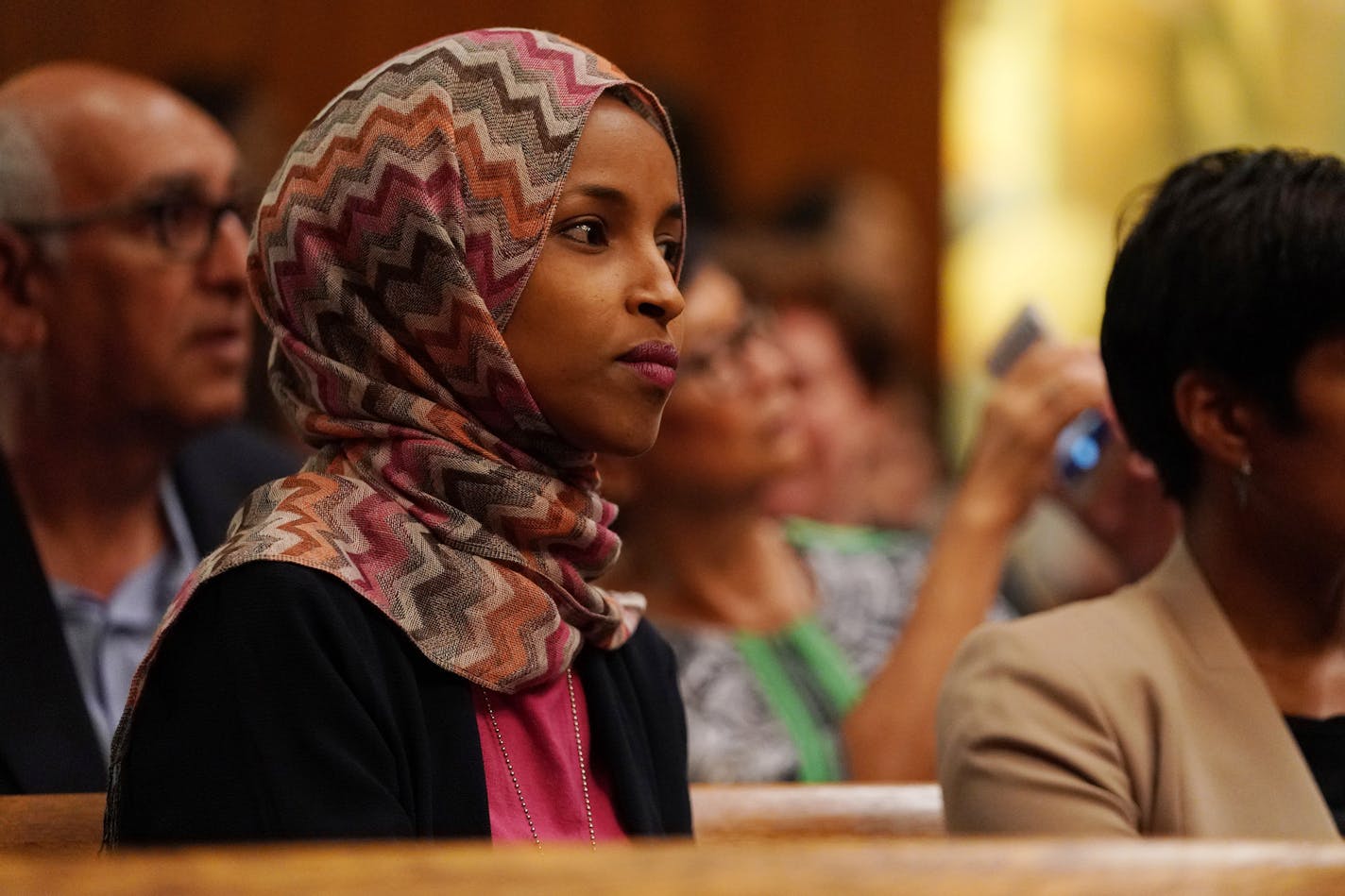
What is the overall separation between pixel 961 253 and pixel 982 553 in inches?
139

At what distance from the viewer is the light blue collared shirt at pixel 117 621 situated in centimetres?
207

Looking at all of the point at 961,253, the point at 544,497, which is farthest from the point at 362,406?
the point at 961,253

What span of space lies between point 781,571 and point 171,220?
133 cm

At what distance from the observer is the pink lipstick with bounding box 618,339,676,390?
1.44 meters

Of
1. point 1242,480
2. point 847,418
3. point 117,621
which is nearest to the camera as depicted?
point 1242,480

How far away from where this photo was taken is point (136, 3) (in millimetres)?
5023

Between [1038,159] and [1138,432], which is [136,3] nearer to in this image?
[1038,159]

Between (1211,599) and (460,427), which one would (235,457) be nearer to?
(460,427)

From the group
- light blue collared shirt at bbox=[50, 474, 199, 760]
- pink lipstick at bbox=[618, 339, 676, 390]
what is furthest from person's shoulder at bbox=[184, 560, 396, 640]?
light blue collared shirt at bbox=[50, 474, 199, 760]

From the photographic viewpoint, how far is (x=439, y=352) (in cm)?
142

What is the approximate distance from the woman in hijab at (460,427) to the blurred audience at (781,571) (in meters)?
1.13

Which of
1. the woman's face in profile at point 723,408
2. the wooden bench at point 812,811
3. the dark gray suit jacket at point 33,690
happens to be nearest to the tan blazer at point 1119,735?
the wooden bench at point 812,811

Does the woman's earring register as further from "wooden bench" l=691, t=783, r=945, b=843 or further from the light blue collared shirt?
the light blue collared shirt

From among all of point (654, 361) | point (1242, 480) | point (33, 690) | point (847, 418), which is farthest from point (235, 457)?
point (847, 418)
